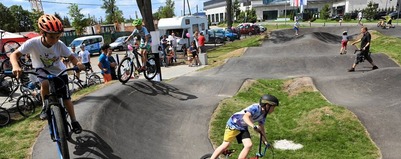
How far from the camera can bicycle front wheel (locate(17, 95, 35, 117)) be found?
31.4ft

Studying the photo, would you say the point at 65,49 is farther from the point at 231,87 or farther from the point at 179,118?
the point at 231,87

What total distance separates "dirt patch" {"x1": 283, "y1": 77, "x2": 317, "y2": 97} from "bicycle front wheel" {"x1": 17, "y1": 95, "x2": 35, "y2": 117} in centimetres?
993

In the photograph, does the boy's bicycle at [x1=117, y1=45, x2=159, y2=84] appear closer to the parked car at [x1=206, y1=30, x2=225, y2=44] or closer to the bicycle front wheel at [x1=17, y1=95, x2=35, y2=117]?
the bicycle front wheel at [x1=17, y1=95, x2=35, y2=117]

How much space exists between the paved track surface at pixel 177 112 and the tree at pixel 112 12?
247ft

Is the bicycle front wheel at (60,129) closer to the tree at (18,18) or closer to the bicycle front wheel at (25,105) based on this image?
the bicycle front wheel at (25,105)

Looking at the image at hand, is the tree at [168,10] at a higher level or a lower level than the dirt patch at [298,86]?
higher

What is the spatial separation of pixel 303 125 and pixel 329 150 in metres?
1.63

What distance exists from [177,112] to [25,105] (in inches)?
212

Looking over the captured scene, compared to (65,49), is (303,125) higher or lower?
lower

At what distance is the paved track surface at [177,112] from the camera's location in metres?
6.05

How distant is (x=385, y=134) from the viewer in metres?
7.11

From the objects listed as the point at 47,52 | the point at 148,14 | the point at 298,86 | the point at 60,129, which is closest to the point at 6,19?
the point at 148,14

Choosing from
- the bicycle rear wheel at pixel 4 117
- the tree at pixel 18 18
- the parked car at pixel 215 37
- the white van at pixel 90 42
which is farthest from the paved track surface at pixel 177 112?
the tree at pixel 18 18

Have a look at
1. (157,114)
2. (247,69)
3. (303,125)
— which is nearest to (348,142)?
(303,125)
